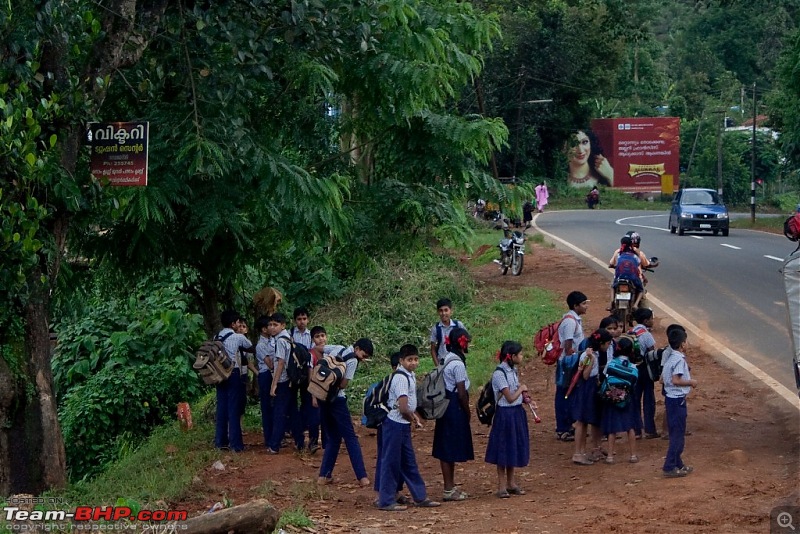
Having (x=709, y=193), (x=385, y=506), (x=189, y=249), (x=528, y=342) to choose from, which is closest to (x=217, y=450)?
(x=189, y=249)

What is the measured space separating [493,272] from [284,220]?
Result: 604 inches

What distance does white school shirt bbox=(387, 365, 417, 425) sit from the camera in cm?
951

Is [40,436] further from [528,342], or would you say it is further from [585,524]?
[528,342]

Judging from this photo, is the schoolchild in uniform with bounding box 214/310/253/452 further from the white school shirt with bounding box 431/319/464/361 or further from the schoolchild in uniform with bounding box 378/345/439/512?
the schoolchild in uniform with bounding box 378/345/439/512

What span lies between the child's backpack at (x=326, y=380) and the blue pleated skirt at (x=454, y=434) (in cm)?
124

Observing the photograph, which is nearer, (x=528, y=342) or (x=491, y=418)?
(x=491, y=418)

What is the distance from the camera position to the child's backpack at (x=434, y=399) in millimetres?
9641

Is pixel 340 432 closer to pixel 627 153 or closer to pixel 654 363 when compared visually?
pixel 654 363

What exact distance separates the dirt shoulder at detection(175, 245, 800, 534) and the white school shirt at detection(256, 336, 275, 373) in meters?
1.03

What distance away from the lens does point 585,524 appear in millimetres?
8672

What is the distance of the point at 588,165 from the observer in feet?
232

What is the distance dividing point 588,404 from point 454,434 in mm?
1823

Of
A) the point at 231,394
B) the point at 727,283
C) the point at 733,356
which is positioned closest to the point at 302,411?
the point at 231,394

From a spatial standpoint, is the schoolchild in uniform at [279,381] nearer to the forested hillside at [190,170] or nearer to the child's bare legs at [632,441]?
the forested hillside at [190,170]
